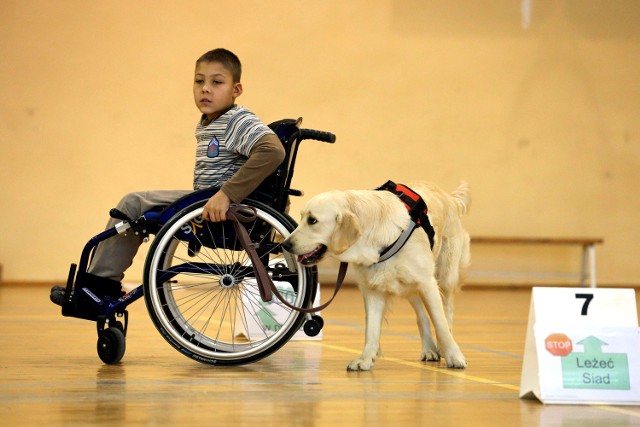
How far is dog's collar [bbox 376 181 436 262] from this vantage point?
3209 mm

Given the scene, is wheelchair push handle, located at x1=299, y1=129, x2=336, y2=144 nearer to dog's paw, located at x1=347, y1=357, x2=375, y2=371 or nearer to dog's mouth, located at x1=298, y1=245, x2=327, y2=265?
dog's mouth, located at x1=298, y1=245, x2=327, y2=265

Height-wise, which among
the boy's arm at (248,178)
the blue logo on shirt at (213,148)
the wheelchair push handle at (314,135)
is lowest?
the boy's arm at (248,178)

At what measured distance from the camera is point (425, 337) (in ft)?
11.9

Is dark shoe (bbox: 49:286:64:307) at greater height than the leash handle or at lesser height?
lesser

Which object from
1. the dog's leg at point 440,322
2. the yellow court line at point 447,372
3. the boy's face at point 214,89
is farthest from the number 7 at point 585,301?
the boy's face at point 214,89

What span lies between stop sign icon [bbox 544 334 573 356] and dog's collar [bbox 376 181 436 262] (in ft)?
2.64

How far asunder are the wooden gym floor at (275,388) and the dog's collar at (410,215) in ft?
1.44

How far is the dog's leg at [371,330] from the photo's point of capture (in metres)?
3.20

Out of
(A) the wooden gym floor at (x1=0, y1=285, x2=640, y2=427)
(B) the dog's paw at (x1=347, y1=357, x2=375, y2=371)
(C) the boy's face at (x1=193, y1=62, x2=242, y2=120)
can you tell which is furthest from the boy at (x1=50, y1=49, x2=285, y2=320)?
(B) the dog's paw at (x1=347, y1=357, x2=375, y2=371)

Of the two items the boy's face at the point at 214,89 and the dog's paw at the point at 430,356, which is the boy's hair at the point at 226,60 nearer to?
the boy's face at the point at 214,89

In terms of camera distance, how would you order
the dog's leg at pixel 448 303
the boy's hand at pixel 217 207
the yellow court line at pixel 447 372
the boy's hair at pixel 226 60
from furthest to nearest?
1. the dog's leg at pixel 448 303
2. the boy's hair at pixel 226 60
3. the boy's hand at pixel 217 207
4. the yellow court line at pixel 447 372

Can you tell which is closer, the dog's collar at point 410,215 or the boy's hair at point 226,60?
the dog's collar at point 410,215

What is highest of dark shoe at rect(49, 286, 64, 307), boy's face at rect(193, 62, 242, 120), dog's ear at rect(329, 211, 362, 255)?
boy's face at rect(193, 62, 242, 120)

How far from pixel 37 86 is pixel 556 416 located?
724 cm
